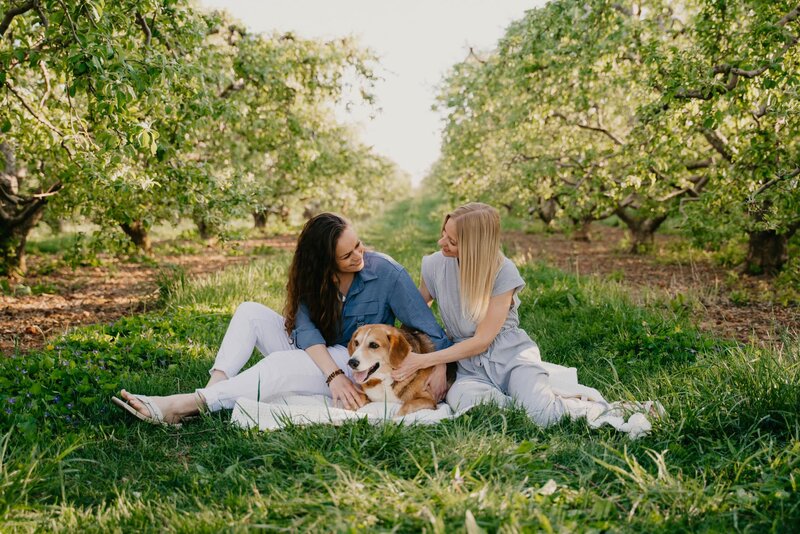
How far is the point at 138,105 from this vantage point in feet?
23.1

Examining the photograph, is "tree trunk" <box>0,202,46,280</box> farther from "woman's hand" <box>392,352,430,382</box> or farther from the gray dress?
"woman's hand" <box>392,352,430,382</box>

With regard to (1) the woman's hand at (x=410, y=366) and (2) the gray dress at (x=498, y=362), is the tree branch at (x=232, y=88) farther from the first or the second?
(1) the woman's hand at (x=410, y=366)

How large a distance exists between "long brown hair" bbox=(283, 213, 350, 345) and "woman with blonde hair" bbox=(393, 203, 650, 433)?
866 millimetres

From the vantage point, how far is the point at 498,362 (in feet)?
14.2

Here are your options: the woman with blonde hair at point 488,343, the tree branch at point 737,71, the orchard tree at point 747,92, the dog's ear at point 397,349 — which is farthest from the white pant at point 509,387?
the tree branch at point 737,71

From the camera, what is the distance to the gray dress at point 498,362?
3988mm

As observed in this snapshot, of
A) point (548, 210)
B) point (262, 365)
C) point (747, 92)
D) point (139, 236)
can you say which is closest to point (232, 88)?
point (139, 236)

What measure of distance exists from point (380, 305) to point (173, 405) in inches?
66.9

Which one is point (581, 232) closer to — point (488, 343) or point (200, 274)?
point (200, 274)

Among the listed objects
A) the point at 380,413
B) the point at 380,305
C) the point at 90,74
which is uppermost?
the point at 90,74

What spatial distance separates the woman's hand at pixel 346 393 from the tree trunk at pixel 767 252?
29.3 ft

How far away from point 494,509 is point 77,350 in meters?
4.50

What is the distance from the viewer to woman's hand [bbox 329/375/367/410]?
4018 millimetres

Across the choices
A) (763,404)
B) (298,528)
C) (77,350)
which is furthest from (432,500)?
(77,350)
